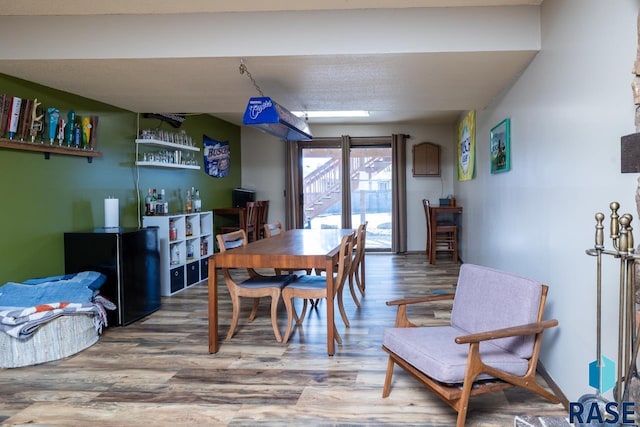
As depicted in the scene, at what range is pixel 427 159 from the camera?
796cm

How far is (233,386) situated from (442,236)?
229 inches

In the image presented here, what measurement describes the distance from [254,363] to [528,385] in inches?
67.8

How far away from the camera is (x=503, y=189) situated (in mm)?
3857

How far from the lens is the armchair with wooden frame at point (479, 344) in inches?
77.0

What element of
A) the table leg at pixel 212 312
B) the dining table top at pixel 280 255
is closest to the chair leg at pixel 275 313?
the dining table top at pixel 280 255

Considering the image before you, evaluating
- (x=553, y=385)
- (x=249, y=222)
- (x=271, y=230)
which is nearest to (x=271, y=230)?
(x=271, y=230)

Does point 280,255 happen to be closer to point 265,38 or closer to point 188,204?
point 265,38

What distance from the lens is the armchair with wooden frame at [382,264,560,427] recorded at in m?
1.96

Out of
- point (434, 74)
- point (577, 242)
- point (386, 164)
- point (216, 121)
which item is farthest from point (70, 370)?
point (386, 164)

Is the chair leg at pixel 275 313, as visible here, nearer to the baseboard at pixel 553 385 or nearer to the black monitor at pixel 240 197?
the baseboard at pixel 553 385

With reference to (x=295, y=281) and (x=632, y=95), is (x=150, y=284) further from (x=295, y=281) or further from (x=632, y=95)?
(x=632, y=95)

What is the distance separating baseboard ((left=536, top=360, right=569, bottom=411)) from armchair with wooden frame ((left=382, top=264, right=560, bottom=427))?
1.9 inches

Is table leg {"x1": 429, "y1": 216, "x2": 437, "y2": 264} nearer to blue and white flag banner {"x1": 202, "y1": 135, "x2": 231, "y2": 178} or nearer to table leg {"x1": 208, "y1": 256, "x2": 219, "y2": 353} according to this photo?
blue and white flag banner {"x1": 202, "y1": 135, "x2": 231, "y2": 178}

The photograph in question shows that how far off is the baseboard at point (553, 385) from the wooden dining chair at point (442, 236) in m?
4.07
